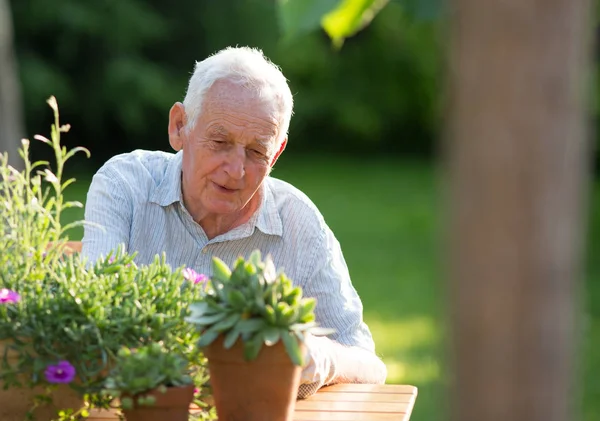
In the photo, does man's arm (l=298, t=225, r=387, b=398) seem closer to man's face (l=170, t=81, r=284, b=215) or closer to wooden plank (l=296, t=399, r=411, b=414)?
wooden plank (l=296, t=399, r=411, b=414)

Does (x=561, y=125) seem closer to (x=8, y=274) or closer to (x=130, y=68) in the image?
(x=8, y=274)

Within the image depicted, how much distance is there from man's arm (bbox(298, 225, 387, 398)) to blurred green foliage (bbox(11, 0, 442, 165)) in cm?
1169

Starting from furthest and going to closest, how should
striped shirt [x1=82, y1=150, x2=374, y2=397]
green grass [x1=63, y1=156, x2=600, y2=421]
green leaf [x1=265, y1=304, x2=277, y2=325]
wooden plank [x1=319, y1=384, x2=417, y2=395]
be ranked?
1. green grass [x1=63, y1=156, x2=600, y2=421]
2. striped shirt [x1=82, y1=150, x2=374, y2=397]
3. wooden plank [x1=319, y1=384, x2=417, y2=395]
4. green leaf [x1=265, y1=304, x2=277, y2=325]

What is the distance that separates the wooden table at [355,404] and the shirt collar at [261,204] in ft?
1.93

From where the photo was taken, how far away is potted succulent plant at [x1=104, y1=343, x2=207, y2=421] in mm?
1718

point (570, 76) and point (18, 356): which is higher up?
point (570, 76)

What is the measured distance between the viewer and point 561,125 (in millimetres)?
917

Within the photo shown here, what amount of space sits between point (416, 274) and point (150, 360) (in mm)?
7548

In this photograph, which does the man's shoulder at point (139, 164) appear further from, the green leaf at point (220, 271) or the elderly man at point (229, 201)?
the green leaf at point (220, 271)

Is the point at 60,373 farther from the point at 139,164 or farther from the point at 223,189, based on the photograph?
the point at 139,164

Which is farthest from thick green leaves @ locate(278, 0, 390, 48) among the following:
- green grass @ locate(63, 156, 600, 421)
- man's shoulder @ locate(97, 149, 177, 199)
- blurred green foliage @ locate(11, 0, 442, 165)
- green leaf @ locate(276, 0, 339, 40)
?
blurred green foliage @ locate(11, 0, 442, 165)

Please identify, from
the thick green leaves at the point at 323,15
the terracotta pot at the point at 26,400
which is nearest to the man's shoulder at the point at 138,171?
the thick green leaves at the point at 323,15

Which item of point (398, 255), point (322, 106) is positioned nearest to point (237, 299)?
point (398, 255)

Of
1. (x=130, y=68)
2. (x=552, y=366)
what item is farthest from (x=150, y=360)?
(x=130, y=68)
